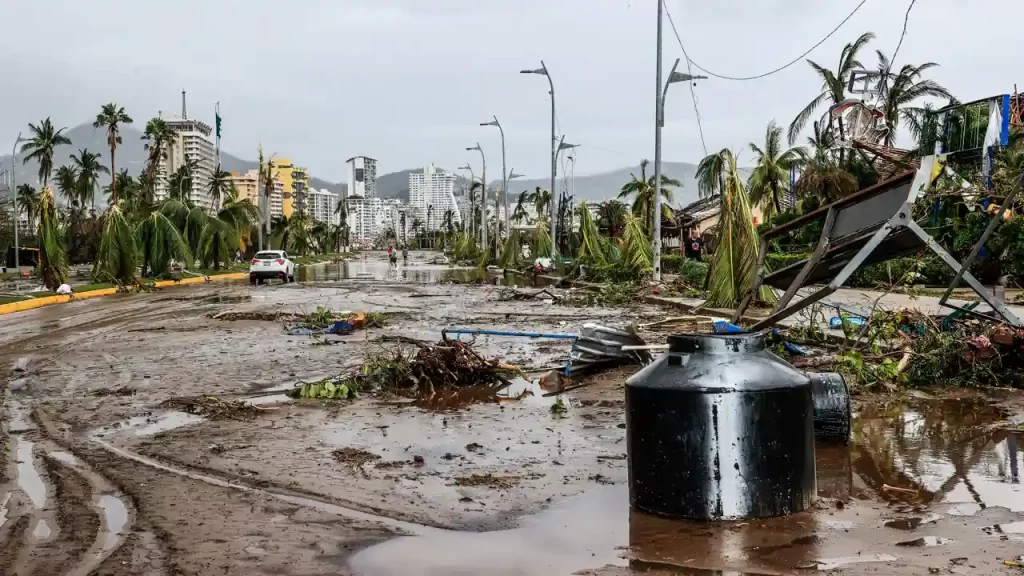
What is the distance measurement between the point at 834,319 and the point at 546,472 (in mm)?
8335

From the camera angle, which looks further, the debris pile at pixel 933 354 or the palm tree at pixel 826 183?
the palm tree at pixel 826 183

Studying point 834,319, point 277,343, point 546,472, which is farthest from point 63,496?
point 834,319

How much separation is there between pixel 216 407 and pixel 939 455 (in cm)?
631

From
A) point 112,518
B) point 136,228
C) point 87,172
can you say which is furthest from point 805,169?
point 87,172

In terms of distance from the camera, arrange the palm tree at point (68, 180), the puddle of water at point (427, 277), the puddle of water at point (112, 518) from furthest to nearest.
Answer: the palm tree at point (68, 180), the puddle of water at point (427, 277), the puddle of water at point (112, 518)

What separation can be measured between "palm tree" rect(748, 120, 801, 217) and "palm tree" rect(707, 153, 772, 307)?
34.6 metres

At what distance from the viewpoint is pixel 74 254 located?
233 ft

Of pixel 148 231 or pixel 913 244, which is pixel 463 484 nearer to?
pixel 913 244

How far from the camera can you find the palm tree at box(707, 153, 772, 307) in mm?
16906

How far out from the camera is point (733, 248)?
17516 millimetres

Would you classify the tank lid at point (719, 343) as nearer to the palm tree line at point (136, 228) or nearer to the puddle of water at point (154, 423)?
the puddle of water at point (154, 423)

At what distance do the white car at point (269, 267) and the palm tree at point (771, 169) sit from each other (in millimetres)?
26851

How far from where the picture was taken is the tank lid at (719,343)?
192 inches

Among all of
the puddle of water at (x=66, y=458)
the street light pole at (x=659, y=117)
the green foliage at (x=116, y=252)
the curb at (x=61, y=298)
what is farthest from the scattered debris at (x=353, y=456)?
the green foliage at (x=116, y=252)
